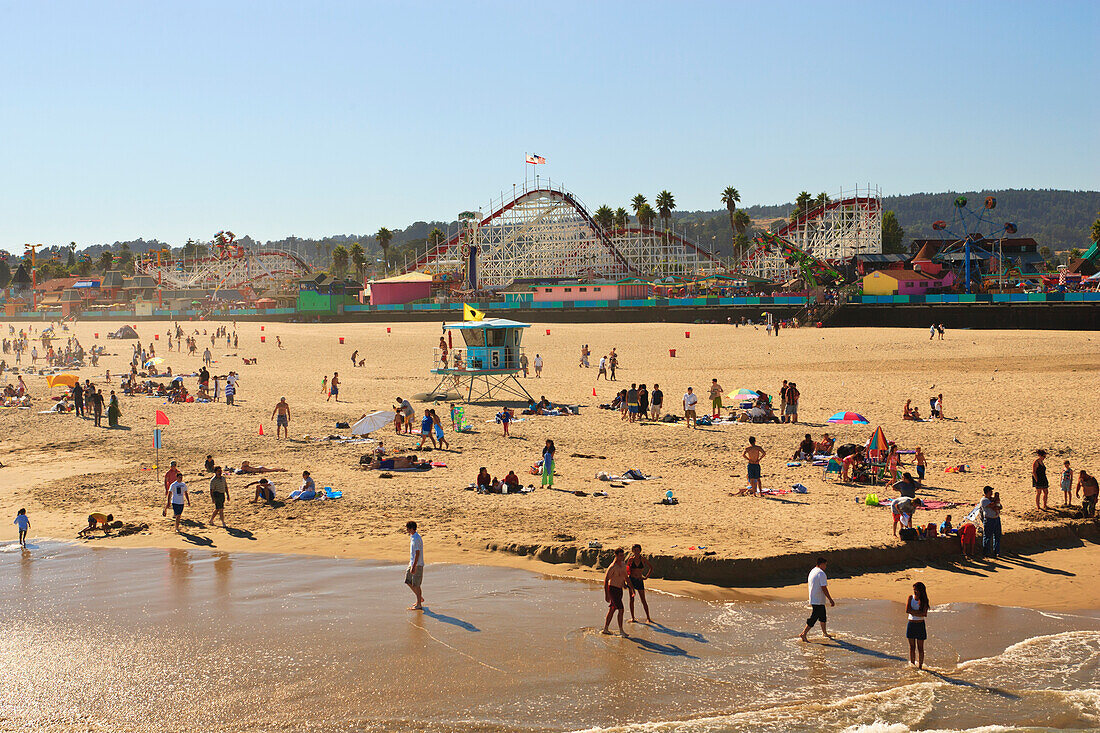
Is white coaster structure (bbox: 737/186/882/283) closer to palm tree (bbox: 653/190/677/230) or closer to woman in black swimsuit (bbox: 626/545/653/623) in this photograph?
palm tree (bbox: 653/190/677/230)

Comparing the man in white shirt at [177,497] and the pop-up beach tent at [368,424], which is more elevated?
the pop-up beach tent at [368,424]

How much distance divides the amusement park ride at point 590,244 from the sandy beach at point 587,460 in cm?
4851

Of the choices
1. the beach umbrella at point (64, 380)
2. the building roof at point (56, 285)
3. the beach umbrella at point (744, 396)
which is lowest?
the beach umbrella at point (744, 396)

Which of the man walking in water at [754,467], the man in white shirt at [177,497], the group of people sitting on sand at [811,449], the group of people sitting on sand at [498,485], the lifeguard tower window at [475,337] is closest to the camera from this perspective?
the man in white shirt at [177,497]

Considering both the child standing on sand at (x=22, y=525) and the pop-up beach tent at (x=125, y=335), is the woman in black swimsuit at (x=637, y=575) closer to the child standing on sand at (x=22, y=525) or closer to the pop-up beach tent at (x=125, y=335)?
the child standing on sand at (x=22, y=525)

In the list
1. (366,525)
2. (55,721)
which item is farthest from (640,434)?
(55,721)

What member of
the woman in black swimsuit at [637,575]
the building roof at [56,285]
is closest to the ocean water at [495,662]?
the woman in black swimsuit at [637,575]

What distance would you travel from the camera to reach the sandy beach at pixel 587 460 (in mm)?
12031

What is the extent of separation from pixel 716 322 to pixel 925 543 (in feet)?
151

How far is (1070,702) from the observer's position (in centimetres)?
759

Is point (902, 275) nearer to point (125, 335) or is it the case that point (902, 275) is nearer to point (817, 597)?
point (125, 335)

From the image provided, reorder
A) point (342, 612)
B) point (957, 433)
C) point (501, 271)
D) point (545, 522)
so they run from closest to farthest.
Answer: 1. point (342, 612)
2. point (545, 522)
3. point (957, 433)
4. point (501, 271)

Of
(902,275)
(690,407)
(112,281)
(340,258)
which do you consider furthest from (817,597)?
(340,258)

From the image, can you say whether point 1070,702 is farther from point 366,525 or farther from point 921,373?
point 921,373
